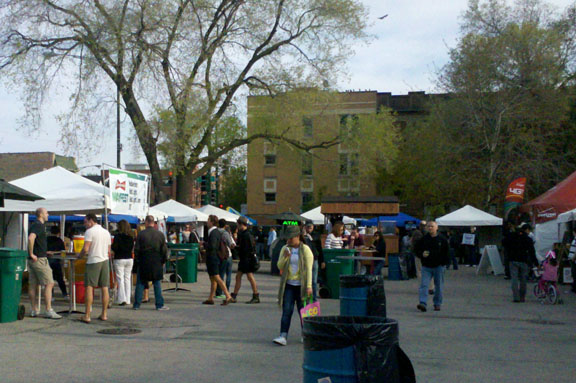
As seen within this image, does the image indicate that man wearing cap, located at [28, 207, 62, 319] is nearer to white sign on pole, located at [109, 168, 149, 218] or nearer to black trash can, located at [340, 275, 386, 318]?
white sign on pole, located at [109, 168, 149, 218]

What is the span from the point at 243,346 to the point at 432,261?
5.42 metres

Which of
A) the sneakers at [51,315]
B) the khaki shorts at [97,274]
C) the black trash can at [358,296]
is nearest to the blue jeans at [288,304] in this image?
the black trash can at [358,296]

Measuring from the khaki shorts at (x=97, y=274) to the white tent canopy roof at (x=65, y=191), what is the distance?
2.75 metres

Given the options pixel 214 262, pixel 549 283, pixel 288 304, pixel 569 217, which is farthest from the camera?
pixel 569 217

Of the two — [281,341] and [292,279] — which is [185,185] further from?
[281,341]

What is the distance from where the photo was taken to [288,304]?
9.06 metres

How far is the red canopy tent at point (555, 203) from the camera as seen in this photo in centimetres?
2203

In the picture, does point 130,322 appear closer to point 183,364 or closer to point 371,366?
point 183,364

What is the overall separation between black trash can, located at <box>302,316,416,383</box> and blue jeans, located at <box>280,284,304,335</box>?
4535 mm

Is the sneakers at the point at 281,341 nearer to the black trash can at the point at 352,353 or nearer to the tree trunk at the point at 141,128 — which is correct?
the black trash can at the point at 352,353

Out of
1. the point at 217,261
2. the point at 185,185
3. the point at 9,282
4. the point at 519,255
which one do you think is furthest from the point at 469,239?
the point at 9,282

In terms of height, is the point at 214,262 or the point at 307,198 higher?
the point at 307,198

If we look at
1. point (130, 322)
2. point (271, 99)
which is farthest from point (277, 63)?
point (130, 322)

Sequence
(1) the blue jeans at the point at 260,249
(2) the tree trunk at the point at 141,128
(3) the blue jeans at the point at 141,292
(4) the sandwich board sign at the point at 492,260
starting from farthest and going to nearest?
(1) the blue jeans at the point at 260,249
(2) the tree trunk at the point at 141,128
(4) the sandwich board sign at the point at 492,260
(3) the blue jeans at the point at 141,292
